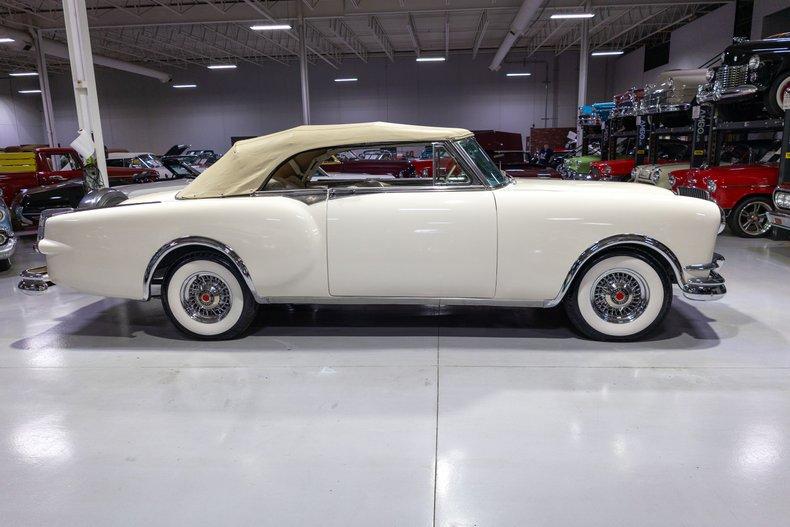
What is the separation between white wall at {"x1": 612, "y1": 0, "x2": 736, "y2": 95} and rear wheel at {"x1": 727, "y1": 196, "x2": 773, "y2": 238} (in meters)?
12.2

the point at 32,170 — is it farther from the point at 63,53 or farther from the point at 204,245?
the point at 63,53

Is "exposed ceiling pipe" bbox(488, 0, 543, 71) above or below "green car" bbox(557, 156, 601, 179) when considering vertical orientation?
above

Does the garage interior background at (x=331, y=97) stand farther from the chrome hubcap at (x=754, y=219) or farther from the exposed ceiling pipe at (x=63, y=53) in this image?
the chrome hubcap at (x=754, y=219)

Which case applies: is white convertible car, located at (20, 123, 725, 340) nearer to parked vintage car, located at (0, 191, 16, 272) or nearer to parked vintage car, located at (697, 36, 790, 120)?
parked vintage car, located at (0, 191, 16, 272)

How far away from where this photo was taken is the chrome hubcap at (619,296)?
365cm

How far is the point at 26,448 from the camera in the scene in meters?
2.58

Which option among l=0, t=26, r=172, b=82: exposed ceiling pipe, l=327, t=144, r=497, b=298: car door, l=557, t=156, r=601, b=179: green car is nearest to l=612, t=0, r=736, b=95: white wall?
l=557, t=156, r=601, b=179: green car

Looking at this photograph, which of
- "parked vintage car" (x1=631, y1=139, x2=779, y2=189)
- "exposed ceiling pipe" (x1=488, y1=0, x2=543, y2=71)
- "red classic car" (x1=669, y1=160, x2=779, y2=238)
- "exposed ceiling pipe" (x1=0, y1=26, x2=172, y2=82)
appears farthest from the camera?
"exposed ceiling pipe" (x1=0, y1=26, x2=172, y2=82)

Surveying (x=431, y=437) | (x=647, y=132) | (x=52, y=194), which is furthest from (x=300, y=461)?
(x=647, y=132)

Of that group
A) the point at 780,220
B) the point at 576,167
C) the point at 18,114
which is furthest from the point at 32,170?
the point at 18,114

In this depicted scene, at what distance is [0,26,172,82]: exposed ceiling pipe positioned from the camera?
17620mm

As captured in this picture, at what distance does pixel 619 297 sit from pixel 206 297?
2998 millimetres

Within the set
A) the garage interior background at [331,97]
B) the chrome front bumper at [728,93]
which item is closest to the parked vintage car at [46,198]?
the chrome front bumper at [728,93]

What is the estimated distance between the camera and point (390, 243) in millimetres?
3561
